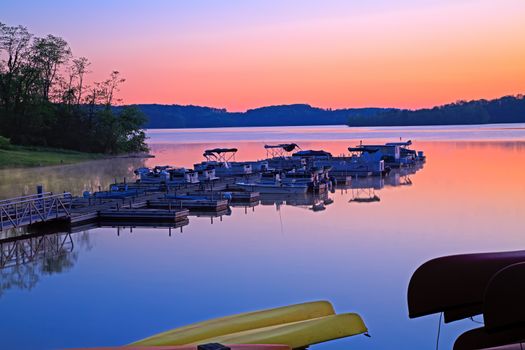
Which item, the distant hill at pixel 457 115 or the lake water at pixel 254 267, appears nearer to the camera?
the lake water at pixel 254 267

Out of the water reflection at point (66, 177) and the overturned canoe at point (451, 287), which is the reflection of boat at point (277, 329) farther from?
the water reflection at point (66, 177)

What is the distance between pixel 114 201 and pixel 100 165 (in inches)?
992

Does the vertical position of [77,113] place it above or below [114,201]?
above

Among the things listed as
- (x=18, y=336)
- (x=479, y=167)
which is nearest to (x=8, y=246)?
(x=18, y=336)

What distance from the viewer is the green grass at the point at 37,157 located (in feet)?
146

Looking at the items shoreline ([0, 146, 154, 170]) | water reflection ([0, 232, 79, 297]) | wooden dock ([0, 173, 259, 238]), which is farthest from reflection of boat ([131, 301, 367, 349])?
shoreline ([0, 146, 154, 170])

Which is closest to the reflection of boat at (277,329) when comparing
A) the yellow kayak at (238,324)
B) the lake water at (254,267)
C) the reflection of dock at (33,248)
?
the yellow kayak at (238,324)

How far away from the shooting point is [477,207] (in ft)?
71.6

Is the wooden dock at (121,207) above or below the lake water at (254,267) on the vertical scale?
above

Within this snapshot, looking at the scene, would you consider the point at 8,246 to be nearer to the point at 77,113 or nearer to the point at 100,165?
the point at 100,165

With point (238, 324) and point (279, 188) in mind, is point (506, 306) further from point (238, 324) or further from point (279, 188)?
point (279, 188)

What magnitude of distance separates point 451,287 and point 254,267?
9287 mm

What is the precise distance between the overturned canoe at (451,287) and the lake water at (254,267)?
4.21 m

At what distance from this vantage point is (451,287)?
4.62 meters
